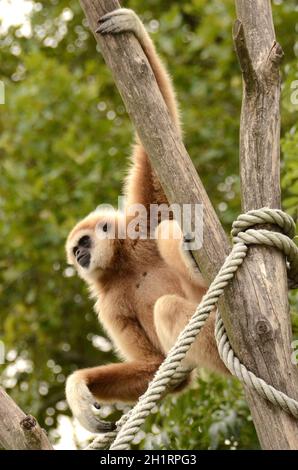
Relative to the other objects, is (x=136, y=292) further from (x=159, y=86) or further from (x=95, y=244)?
(x=159, y=86)

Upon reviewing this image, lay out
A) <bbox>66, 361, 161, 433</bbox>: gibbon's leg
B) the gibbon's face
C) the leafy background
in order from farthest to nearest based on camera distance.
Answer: the leafy background → the gibbon's face → <bbox>66, 361, 161, 433</bbox>: gibbon's leg

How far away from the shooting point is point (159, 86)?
4293 millimetres

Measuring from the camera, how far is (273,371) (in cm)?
297

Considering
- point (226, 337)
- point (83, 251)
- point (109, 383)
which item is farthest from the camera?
point (83, 251)

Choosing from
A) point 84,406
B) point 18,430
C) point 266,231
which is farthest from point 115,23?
point 84,406

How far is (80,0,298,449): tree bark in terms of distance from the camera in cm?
298

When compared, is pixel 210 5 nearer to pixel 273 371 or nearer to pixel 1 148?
pixel 1 148

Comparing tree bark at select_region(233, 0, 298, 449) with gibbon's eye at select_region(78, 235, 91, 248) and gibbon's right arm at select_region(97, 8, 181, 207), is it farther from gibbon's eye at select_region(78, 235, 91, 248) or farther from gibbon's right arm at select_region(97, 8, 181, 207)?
gibbon's eye at select_region(78, 235, 91, 248)

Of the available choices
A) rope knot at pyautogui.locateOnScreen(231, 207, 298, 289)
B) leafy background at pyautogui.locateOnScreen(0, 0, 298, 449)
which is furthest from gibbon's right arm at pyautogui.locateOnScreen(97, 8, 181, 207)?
leafy background at pyautogui.locateOnScreen(0, 0, 298, 449)

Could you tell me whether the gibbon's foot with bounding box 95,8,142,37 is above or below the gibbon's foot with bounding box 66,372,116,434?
above

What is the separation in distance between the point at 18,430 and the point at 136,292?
75.0 inches

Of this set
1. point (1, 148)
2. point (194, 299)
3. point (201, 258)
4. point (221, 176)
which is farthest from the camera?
point (1, 148)

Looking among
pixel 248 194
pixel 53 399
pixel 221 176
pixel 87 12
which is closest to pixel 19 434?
pixel 248 194

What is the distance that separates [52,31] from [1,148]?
1699 millimetres
